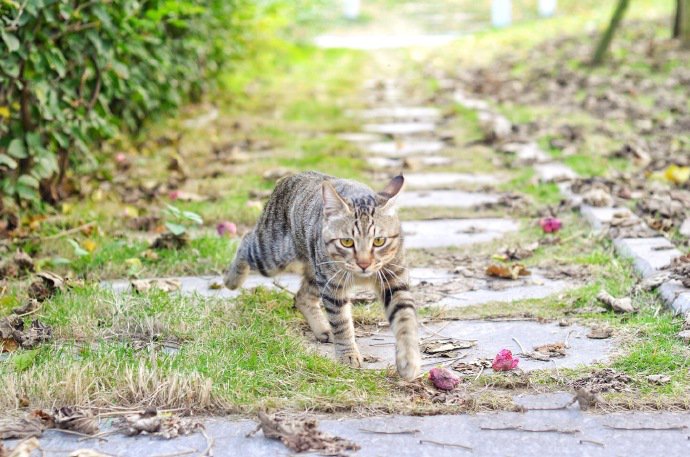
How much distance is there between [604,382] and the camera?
379cm

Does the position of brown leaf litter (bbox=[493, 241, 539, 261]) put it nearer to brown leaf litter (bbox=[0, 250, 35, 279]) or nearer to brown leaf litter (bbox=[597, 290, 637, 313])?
brown leaf litter (bbox=[597, 290, 637, 313])

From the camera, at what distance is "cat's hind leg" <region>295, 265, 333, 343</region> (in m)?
4.70

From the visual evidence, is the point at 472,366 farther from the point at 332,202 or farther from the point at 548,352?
the point at 332,202

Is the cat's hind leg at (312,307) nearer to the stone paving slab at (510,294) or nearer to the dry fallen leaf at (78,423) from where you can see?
the stone paving slab at (510,294)

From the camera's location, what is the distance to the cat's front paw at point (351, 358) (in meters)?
4.18

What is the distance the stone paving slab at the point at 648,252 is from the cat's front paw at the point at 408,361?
5.64 ft

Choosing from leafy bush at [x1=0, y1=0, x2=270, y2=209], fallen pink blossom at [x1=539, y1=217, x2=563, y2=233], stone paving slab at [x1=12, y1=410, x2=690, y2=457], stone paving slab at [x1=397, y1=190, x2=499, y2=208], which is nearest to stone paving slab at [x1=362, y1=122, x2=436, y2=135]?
leafy bush at [x1=0, y1=0, x2=270, y2=209]

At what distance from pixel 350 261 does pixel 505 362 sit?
0.80 metres

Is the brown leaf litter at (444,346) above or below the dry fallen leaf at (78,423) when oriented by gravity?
below

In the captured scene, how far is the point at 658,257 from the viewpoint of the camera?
526cm

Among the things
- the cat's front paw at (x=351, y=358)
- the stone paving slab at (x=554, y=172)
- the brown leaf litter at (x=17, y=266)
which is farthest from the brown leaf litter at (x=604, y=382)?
the stone paving slab at (x=554, y=172)

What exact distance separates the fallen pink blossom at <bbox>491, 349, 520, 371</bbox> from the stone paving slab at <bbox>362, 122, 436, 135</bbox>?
6076 millimetres

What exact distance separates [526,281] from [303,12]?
10718 millimetres

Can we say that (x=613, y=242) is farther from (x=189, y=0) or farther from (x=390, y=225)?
(x=189, y=0)
